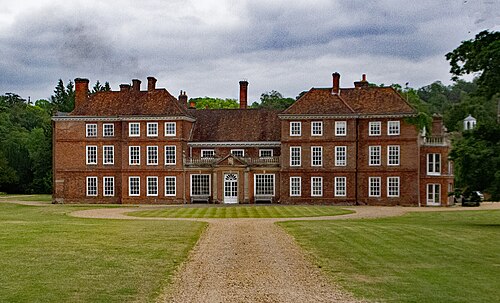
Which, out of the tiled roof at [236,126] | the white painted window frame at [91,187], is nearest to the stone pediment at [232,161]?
the tiled roof at [236,126]

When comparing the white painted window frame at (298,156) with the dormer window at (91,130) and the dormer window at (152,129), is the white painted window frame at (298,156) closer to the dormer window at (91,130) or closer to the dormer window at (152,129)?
the dormer window at (152,129)

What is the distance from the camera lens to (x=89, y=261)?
64.0 feet

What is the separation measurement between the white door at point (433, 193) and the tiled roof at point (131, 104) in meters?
20.8

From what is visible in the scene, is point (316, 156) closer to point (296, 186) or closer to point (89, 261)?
point (296, 186)

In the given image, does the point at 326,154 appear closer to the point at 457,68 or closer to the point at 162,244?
the point at 457,68

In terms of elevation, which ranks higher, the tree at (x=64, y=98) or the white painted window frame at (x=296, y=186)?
the tree at (x=64, y=98)

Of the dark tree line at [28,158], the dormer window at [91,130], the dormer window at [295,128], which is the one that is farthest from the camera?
the dark tree line at [28,158]

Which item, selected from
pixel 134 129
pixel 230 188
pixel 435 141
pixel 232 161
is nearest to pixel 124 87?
pixel 134 129

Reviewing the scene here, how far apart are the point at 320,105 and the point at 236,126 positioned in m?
8.05

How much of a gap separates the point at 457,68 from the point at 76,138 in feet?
120

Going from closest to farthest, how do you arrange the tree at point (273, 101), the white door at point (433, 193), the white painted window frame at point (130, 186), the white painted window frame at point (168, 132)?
the white door at point (433, 193)
the white painted window frame at point (168, 132)
the white painted window frame at point (130, 186)
the tree at point (273, 101)

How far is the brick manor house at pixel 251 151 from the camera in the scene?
55.8m

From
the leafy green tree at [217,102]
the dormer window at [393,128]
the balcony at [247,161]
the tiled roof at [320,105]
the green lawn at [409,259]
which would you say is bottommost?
the green lawn at [409,259]

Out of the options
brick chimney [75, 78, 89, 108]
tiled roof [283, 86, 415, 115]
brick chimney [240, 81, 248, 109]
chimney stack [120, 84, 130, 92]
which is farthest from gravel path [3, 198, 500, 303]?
brick chimney [240, 81, 248, 109]
